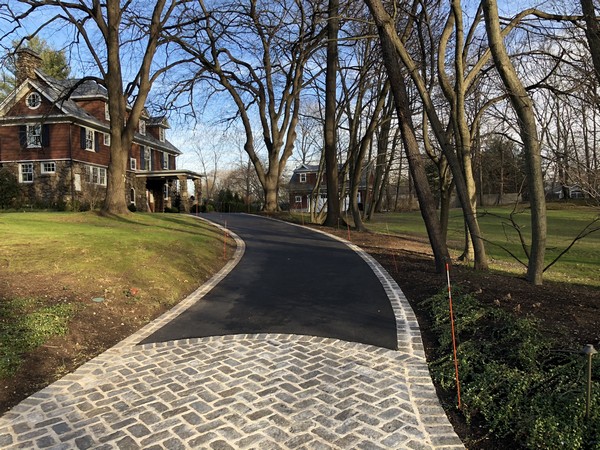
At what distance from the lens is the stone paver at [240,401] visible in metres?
3.47

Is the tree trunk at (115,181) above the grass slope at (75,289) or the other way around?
above

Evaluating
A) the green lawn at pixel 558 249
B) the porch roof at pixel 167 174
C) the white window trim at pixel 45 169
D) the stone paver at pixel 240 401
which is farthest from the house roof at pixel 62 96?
the stone paver at pixel 240 401

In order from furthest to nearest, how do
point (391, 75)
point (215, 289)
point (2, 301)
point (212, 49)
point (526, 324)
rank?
point (212, 49) < point (391, 75) < point (215, 289) < point (2, 301) < point (526, 324)

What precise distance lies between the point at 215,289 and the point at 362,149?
42.6ft

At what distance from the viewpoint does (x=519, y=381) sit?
4.10 meters

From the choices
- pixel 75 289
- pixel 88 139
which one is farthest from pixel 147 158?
pixel 75 289

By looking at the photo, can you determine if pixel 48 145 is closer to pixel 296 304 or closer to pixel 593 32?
pixel 296 304

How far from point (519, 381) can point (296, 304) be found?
4.09 m

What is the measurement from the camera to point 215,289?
348 inches

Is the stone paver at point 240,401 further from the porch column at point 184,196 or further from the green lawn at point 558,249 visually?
the porch column at point 184,196

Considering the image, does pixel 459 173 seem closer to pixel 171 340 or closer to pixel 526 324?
pixel 526 324

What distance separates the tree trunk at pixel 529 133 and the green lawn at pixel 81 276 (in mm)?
6747

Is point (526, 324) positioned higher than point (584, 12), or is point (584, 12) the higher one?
point (584, 12)

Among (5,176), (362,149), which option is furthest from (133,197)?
(362,149)
